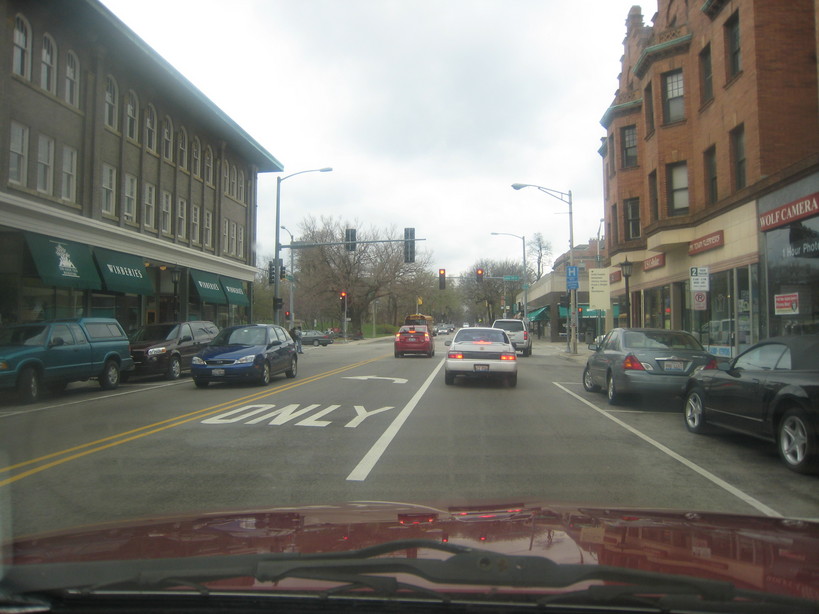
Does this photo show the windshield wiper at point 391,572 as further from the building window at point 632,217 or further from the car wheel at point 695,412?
the building window at point 632,217

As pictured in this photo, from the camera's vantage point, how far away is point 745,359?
29.3 ft

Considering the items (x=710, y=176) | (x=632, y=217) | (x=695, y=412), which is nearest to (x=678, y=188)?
(x=710, y=176)

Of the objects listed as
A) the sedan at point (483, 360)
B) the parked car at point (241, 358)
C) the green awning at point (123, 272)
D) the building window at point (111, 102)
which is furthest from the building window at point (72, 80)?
the sedan at point (483, 360)

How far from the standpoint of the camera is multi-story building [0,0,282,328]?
20531 mm

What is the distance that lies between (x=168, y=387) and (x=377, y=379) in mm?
5580

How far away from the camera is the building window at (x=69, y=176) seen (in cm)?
2283

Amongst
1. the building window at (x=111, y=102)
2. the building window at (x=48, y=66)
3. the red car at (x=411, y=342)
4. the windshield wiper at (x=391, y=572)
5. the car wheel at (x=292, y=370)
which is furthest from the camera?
the red car at (x=411, y=342)

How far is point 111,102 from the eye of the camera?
2589 cm

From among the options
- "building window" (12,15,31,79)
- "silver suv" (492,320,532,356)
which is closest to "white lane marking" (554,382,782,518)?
"building window" (12,15,31,79)

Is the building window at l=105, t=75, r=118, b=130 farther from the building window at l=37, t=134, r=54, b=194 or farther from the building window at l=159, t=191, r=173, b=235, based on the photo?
the building window at l=159, t=191, r=173, b=235

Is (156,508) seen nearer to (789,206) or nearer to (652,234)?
(789,206)

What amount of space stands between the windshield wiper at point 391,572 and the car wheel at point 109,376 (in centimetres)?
1459

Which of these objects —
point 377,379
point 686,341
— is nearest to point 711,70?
point 686,341

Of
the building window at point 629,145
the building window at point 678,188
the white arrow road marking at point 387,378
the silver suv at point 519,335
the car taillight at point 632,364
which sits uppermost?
the building window at point 629,145
